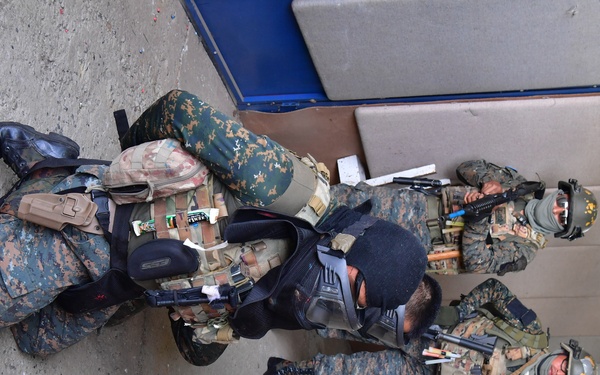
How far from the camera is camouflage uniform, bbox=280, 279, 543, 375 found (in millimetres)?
3404

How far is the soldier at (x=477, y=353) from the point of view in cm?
338

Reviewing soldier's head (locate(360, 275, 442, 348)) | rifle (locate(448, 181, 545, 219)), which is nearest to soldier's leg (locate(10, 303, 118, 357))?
soldier's head (locate(360, 275, 442, 348))

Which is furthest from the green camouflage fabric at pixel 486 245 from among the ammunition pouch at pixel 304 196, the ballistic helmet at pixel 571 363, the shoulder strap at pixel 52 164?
the shoulder strap at pixel 52 164

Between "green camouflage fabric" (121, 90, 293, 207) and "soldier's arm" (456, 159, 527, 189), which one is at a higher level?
"green camouflage fabric" (121, 90, 293, 207)

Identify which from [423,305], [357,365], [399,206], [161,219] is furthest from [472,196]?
[161,219]

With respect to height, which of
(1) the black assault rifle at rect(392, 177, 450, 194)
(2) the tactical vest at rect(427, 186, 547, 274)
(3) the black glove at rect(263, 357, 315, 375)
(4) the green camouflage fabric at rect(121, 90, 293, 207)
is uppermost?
(4) the green camouflage fabric at rect(121, 90, 293, 207)

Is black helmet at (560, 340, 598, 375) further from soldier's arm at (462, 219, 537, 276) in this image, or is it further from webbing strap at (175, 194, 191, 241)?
webbing strap at (175, 194, 191, 241)

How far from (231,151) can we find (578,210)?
7.67 ft

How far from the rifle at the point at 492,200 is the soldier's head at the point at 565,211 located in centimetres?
9

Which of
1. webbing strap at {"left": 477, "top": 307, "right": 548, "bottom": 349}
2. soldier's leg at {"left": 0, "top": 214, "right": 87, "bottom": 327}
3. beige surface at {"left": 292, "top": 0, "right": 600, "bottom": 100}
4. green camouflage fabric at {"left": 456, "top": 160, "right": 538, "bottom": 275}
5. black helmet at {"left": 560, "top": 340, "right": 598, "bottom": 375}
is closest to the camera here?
soldier's leg at {"left": 0, "top": 214, "right": 87, "bottom": 327}

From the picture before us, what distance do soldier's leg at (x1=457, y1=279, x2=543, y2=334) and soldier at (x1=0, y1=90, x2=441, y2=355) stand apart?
1756 millimetres

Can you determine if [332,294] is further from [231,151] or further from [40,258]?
[40,258]

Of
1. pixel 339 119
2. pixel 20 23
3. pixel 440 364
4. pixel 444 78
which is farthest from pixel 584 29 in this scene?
pixel 20 23

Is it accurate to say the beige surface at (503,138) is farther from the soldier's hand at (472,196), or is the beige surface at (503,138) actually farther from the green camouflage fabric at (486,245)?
the soldier's hand at (472,196)
